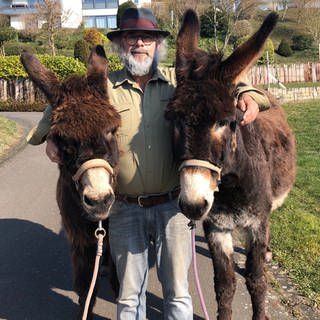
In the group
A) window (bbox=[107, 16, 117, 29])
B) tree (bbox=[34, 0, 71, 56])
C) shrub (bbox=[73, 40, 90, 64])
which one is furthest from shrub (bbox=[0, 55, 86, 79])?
window (bbox=[107, 16, 117, 29])

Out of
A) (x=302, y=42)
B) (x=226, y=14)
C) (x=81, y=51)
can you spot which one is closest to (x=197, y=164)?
(x=81, y=51)

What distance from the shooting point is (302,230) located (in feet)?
17.4

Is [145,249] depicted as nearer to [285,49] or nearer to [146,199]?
[146,199]

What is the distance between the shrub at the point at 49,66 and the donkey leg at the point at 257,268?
1852 cm

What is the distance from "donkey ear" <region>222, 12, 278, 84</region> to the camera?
8.79 ft

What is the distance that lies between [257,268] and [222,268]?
291 millimetres

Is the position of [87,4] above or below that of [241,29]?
above

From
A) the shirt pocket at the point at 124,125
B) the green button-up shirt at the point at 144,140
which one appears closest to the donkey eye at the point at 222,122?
the green button-up shirt at the point at 144,140

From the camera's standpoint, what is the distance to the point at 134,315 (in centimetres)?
305

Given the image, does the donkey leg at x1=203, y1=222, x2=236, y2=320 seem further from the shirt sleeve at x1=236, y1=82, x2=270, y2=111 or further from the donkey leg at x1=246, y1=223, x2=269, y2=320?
the shirt sleeve at x1=236, y1=82, x2=270, y2=111

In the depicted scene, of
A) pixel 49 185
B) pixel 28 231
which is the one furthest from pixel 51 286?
pixel 49 185

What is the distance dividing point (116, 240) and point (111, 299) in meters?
1.41

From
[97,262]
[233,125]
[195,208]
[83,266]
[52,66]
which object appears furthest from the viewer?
[52,66]

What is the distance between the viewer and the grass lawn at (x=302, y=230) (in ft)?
14.0
